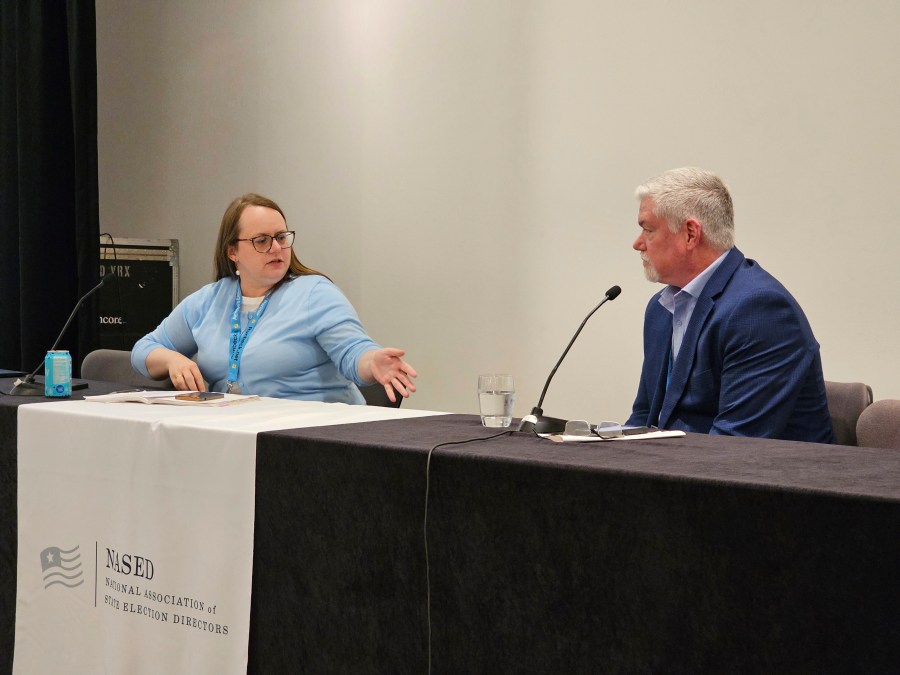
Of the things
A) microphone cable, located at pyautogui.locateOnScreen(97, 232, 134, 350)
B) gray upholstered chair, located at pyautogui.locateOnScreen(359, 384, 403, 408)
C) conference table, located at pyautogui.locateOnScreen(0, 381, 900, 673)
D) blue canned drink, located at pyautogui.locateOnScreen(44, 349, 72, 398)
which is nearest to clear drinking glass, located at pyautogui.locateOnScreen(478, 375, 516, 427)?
conference table, located at pyautogui.locateOnScreen(0, 381, 900, 673)

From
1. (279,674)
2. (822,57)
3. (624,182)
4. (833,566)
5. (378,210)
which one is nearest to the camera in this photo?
(833,566)

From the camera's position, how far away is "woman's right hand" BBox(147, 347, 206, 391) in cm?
248

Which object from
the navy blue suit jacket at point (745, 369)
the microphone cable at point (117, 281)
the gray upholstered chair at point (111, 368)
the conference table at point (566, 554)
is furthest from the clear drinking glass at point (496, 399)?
the microphone cable at point (117, 281)

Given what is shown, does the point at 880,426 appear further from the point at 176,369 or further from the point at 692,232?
the point at 176,369

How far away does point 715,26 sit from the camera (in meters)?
3.02

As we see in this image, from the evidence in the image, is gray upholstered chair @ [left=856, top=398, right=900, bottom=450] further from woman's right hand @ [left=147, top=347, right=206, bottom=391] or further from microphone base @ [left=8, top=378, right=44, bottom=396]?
microphone base @ [left=8, top=378, right=44, bottom=396]

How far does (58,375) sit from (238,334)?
1.92 ft

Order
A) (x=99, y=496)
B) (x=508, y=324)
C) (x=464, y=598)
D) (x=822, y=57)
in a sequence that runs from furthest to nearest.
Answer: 1. (x=508, y=324)
2. (x=822, y=57)
3. (x=99, y=496)
4. (x=464, y=598)

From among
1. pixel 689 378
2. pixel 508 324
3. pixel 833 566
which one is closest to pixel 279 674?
pixel 833 566

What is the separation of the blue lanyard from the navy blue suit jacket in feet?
3.68

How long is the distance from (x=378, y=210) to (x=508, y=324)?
813 millimetres

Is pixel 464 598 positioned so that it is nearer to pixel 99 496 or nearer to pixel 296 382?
pixel 99 496

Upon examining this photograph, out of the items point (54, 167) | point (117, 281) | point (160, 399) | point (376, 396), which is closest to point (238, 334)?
point (376, 396)

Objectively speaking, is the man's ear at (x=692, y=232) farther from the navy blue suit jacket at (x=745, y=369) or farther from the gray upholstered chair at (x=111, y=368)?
the gray upholstered chair at (x=111, y=368)
